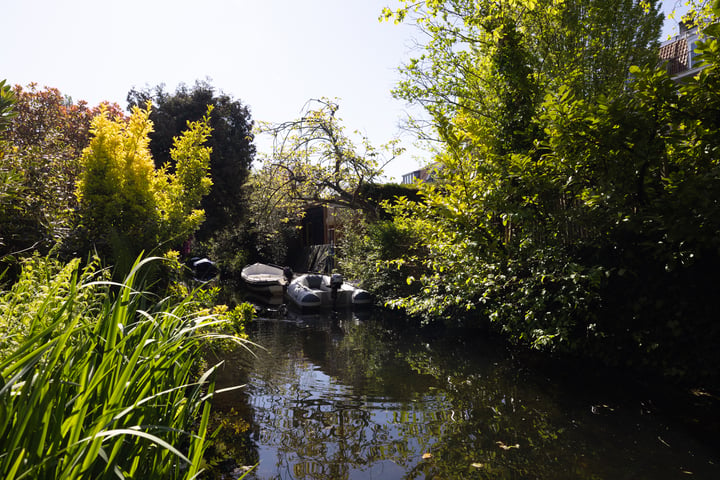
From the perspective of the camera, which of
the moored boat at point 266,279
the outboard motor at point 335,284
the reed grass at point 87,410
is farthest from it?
the moored boat at point 266,279

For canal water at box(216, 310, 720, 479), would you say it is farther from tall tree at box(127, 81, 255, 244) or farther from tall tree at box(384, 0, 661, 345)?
tall tree at box(127, 81, 255, 244)

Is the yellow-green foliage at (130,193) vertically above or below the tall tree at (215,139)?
below

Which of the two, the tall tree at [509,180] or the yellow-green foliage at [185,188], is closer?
the tall tree at [509,180]

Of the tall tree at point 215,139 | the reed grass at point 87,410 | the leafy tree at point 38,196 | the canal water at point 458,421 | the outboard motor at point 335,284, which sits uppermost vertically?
the tall tree at point 215,139

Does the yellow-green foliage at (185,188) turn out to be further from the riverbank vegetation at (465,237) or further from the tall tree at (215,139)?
the tall tree at (215,139)

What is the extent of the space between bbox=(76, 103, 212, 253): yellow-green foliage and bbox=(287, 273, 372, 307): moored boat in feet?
23.1

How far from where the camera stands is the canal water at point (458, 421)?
3.36 meters

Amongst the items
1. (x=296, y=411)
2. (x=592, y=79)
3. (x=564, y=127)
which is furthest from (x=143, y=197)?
(x=592, y=79)

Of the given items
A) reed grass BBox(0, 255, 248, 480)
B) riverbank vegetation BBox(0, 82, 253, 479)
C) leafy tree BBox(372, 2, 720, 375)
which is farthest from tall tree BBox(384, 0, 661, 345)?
reed grass BBox(0, 255, 248, 480)

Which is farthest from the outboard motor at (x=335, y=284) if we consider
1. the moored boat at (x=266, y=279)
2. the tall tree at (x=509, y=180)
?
the tall tree at (x=509, y=180)

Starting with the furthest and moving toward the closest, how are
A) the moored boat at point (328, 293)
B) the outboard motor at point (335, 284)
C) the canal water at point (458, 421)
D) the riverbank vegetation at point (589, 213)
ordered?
the outboard motor at point (335, 284), the moored boat at point (328, 293), the riverbank vegetation at point (589, 213), the canal water at point (458, 421)

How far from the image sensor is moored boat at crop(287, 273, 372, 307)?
12727 millimetres

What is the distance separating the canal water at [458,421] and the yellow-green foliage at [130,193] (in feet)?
7.48

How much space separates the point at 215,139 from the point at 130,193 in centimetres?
1205
